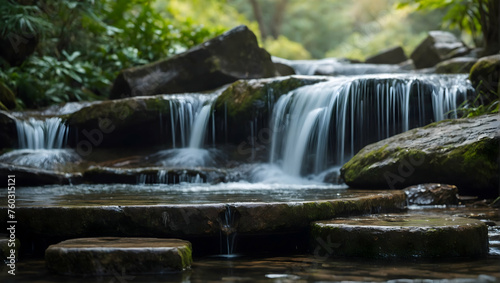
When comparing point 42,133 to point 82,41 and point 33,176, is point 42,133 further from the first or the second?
point 82,41

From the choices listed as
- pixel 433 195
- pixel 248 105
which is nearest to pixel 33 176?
pixel 248 105

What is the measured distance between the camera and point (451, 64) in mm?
10812

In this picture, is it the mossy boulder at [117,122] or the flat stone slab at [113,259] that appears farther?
the mossy boulder at [117,122]

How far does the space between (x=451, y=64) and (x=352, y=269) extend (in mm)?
8738

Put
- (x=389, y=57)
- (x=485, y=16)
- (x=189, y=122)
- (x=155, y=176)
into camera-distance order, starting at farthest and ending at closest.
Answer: (x=389, y=57) < (x=485, y=16) < (x=189, y=122) < (x=155, y=176)

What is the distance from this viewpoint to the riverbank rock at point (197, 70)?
10.7 m

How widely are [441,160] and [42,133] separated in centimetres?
630

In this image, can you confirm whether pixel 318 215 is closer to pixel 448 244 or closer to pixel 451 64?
pixel 448 244

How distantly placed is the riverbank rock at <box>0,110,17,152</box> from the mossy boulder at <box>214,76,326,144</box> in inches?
128

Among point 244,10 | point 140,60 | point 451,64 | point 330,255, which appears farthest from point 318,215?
point 244,10

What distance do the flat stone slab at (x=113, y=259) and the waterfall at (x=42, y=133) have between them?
6034 millimetres

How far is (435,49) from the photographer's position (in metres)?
13.1
